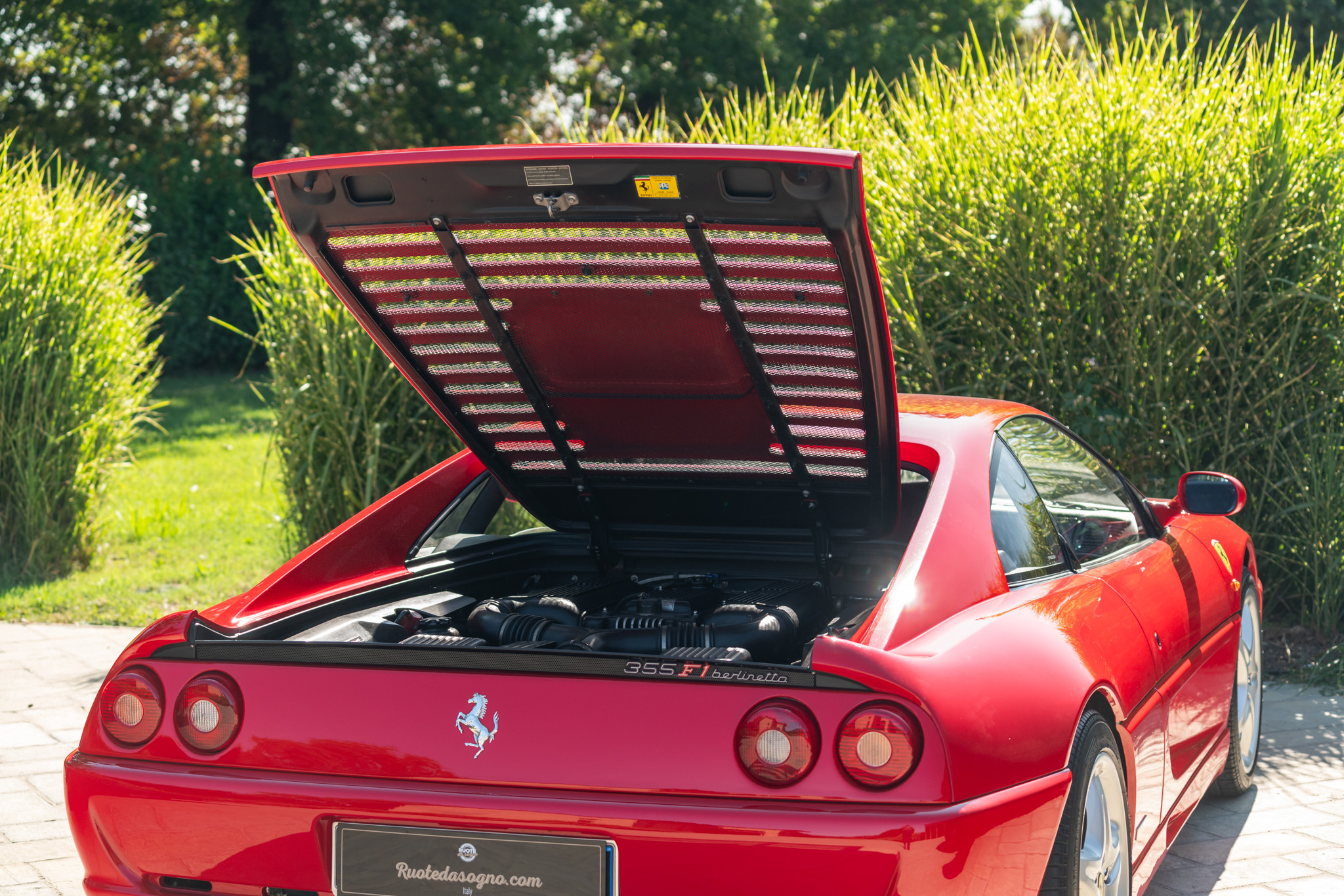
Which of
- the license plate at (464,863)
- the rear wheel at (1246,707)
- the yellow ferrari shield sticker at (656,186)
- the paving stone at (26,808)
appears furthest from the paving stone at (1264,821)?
the paving stone at (26,808)

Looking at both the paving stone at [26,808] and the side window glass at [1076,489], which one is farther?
the paving stone at [26,808]

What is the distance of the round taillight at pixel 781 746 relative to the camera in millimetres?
2215

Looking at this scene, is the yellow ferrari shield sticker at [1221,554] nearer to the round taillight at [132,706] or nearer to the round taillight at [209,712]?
the round taillight at [209,712]

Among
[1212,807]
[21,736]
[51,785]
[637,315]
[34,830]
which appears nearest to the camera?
[637,315]

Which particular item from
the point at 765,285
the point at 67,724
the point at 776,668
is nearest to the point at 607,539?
the point at 765,285

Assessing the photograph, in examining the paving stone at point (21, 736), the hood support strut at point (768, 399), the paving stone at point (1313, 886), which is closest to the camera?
the hood support strut at point (768, 399)

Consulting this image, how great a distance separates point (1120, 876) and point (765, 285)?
1556 millimetres

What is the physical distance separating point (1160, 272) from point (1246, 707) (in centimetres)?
249

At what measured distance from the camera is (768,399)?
3.15m

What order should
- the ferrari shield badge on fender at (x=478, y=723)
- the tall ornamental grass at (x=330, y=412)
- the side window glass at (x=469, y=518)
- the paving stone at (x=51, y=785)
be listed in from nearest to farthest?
the ferrari shield badge on fender at (x=478, y=723) < the side window glass at (x=469, y=518) < the paving stone at (x=51, y=785) < the tall ornamental grass at (x=330, y=412)

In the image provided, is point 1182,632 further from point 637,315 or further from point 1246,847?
point 637,315

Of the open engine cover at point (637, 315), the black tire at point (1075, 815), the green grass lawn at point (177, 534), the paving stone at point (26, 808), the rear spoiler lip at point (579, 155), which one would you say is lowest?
the green grass lawn at point (177, 534)

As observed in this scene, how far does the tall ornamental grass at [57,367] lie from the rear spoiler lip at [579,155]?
600cm

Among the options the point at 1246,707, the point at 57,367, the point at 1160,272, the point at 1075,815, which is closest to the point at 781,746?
the point at 1075,815
